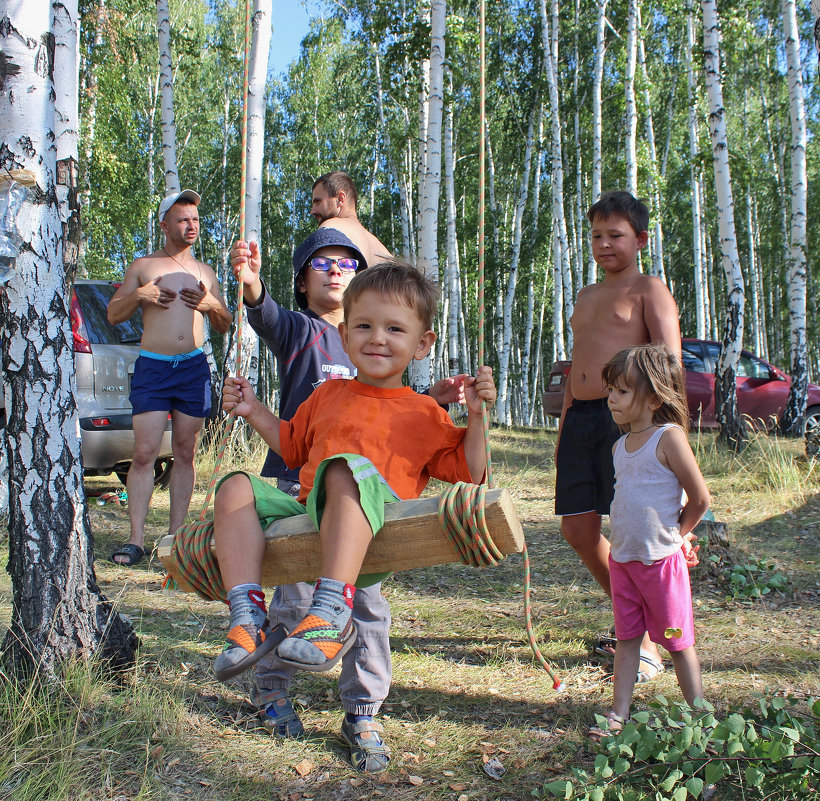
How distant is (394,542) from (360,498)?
18 centimetres

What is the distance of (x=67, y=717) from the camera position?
2332mm


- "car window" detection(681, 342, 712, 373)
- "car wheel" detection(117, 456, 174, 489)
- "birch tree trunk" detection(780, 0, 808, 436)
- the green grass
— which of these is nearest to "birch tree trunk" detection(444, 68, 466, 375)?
"car window" detection(681, 342, 712, 373)

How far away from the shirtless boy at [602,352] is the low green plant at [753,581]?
1.16 m

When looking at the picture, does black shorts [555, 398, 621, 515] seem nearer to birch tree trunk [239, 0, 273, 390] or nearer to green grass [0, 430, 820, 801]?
green grass [0, 430, 820, 801]

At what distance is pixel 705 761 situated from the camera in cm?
201

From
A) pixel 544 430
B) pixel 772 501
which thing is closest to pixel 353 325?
pixel 772 501

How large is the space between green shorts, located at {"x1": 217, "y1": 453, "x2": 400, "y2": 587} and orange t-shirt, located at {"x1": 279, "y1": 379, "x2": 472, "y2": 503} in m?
0.08

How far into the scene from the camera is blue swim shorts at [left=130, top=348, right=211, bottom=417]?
4430mm

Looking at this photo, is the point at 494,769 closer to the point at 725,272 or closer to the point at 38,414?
the point at 38,414

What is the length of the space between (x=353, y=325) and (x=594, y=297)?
1424mm

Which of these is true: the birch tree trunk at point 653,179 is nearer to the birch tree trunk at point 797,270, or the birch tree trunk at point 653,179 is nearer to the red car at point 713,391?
the birch tree trunk at point 797,270

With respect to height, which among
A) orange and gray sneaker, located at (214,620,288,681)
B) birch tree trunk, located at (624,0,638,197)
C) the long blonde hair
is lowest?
orange and gray sneaker, located at (214,620,288,681)

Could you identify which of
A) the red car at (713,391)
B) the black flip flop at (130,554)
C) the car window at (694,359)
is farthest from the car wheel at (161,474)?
the car window at (694,359)

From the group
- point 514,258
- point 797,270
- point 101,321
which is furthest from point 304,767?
point 514,258
